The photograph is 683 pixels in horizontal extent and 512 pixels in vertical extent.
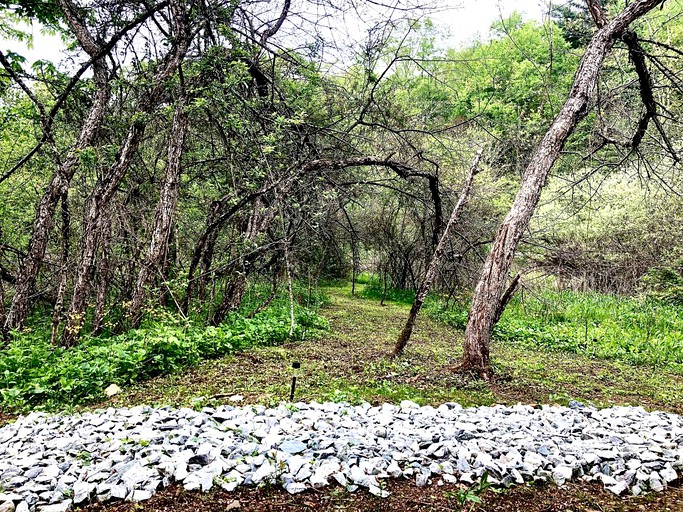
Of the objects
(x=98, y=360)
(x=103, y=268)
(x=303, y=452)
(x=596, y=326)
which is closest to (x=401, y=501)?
(x=303, y=452)

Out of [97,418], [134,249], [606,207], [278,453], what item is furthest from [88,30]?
[606,207]

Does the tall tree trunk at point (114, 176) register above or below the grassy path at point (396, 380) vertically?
above

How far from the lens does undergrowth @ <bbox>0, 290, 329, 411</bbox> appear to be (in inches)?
169

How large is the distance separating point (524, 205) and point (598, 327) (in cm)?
609

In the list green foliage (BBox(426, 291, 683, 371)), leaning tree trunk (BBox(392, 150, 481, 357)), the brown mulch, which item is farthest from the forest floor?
green foliage (BBox(426, 291, 683, 371))

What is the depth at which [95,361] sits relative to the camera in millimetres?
4699

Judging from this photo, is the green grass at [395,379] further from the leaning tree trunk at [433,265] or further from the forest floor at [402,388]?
the leaning tree trunk at [433,265]

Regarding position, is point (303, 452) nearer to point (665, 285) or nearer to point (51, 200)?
point (51, 200)

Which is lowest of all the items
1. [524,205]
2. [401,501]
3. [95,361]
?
[95,361]

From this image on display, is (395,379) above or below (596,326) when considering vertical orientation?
below

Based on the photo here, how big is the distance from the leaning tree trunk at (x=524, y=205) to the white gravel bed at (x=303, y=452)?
145cm

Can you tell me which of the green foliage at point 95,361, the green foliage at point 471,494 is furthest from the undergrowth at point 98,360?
the green foliage at point 471,494

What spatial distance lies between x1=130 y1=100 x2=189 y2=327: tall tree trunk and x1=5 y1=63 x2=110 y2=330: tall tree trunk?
91cm

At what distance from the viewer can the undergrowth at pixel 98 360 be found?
14.1 feet
